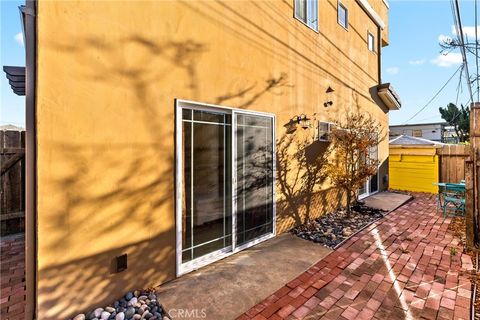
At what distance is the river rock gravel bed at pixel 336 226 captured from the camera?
470 cm

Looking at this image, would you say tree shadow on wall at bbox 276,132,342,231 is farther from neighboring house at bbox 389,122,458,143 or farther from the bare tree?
neighboring house at bbox 389,122,458,143

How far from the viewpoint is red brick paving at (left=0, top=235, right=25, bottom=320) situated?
255 cm

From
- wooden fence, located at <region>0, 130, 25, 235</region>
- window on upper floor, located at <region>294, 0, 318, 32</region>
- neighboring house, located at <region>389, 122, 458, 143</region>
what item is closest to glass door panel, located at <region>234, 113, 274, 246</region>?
window on upper floor, located at <region>294, 0, 318, 32</region>

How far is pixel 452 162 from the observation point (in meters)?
9.30

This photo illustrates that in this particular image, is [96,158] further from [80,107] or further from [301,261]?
[301,261]

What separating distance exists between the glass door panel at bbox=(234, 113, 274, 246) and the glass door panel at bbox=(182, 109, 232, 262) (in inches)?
9.2

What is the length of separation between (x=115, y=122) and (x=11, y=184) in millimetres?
3520

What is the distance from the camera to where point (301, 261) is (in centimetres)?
375

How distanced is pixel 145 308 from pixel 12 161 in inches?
159

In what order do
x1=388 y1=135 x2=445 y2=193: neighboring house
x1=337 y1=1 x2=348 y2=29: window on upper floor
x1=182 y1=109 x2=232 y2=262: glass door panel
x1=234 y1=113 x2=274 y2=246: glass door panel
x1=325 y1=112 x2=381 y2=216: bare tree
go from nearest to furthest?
x1=182 y1=109 x2=232 y2=262: glass door panel < x1=234 y1=113 x2=274 y2=246: glass door panel < x1=325 y1=112 x2=381 y2=216: bare tree < x1=337 y1=1 x2=348 y2=29: window on upper floor < x1=388 y1=135 x2=445 y2=193: neighboring house

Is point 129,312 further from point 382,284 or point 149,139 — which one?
Result: point 382,284

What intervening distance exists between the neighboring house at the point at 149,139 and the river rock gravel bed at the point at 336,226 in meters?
0.57

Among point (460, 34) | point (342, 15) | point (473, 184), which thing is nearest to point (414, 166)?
point (460, 34)

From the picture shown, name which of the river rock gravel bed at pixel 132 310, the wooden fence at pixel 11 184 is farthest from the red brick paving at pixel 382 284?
the wooden fence at pixel 11 184
